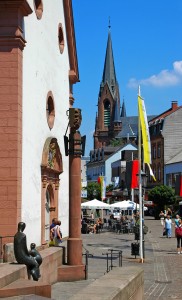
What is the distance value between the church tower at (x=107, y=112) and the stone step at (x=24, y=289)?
167400 mm

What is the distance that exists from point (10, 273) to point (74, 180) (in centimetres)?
665

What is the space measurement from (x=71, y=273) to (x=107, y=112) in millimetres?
170346

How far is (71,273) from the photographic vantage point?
55.3 ft

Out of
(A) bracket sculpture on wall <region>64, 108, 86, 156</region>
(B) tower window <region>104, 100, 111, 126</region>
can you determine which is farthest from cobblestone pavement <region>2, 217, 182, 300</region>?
(B) tower window <region>104, 100, 111, 126</region>

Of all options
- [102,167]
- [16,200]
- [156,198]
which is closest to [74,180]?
[16,200]

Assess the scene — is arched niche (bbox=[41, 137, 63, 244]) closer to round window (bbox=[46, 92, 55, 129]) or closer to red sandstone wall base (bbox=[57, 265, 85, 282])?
round window (bbox=[46, 92, 55, 129])

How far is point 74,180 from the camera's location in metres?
17.8

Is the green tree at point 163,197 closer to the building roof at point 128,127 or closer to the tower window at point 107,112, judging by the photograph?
the building roof at point 128,127

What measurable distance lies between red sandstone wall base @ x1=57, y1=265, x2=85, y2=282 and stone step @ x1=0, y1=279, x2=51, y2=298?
5.94 m

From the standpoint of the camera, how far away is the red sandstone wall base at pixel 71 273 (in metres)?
16.7

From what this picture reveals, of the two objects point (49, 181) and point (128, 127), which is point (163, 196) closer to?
point (49, 181)

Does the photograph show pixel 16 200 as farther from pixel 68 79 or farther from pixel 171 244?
pixel 171 244

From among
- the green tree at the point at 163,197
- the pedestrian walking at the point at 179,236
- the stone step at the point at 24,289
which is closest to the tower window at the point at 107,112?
the green tree at the point at 163,197

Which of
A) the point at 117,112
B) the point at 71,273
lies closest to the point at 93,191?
the point at 117,112
